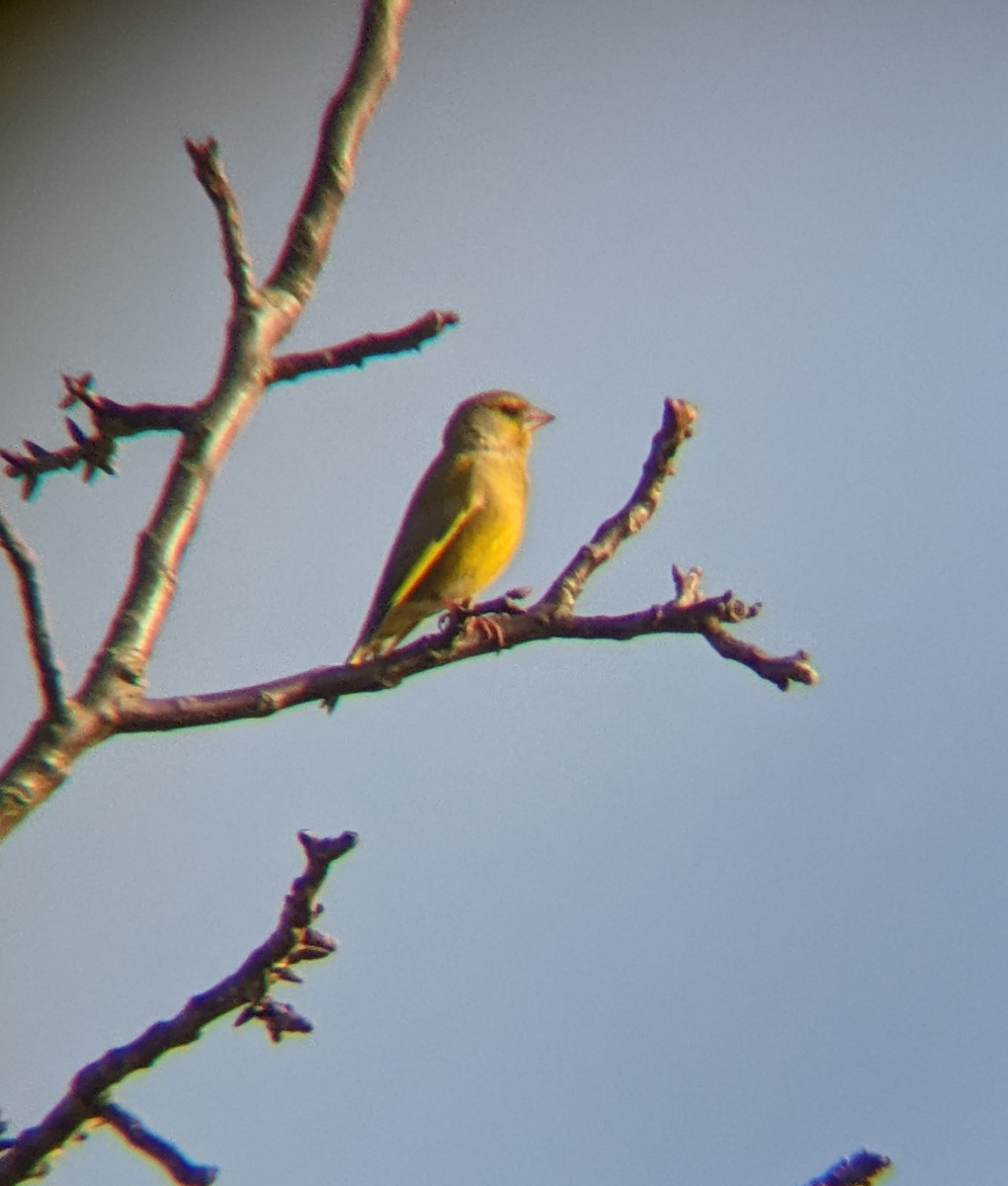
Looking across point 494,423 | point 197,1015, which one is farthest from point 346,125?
point 494,423

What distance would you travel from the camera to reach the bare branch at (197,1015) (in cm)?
219

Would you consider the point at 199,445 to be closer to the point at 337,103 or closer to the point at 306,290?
the point at 306,290

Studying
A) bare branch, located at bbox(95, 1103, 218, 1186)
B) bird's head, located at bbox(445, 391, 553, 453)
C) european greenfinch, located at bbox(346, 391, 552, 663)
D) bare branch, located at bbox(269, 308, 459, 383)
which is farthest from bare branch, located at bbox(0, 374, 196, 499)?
bird's head, located at bbox(445, 391, 553, 453)

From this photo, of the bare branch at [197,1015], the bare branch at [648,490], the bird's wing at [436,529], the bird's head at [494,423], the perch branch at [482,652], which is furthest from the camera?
the bird's head at [494,423]

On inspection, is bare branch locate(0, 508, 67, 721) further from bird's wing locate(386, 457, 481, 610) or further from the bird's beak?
the bird's beak

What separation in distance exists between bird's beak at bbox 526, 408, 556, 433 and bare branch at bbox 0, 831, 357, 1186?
5809mm

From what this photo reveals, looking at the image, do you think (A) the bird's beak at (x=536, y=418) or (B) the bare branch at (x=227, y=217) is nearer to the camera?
(B) the bare branch at (x=227, y=217)

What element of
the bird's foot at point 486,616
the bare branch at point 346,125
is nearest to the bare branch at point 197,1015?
the bird's foot at point 486,616

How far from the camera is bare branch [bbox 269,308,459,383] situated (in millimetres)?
2828

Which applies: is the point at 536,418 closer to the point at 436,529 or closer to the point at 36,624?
the point at 436,529

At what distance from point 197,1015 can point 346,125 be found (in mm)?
1462

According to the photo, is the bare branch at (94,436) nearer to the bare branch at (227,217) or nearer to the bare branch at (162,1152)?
→ the bare branch at (227,217)

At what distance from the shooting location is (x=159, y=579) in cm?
265

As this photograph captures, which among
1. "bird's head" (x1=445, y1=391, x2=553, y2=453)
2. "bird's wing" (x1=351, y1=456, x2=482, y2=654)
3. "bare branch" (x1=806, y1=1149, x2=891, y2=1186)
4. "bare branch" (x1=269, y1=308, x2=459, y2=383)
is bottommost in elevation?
"bare branch" (x1=806, y1=1149, x2=891, y2=1186)
